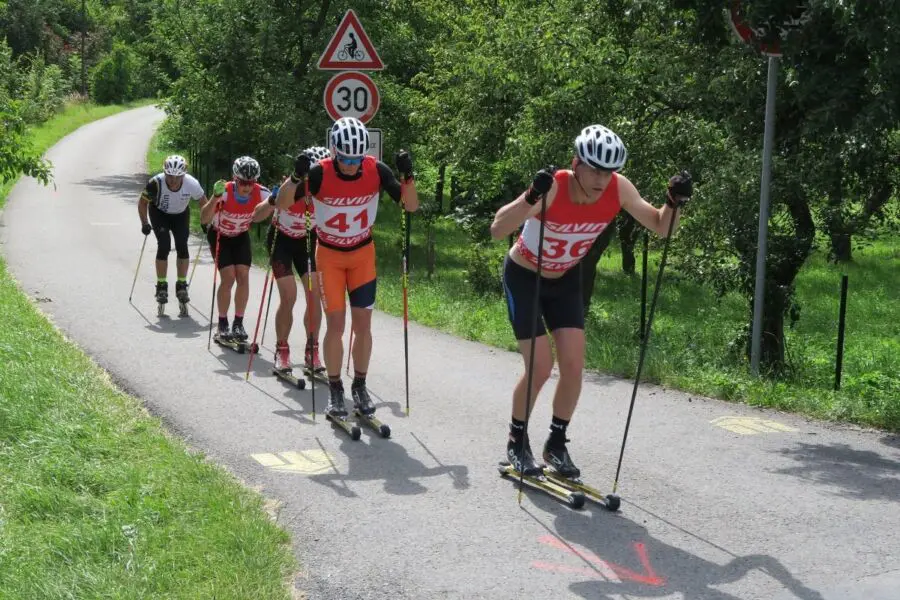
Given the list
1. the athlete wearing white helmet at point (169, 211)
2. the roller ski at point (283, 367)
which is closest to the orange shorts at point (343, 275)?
the roller ski at point (283, 367)

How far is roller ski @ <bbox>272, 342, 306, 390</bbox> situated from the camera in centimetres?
963

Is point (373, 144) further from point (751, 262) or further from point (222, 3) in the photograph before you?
point (222, 3)

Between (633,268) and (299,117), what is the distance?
8.61 metres

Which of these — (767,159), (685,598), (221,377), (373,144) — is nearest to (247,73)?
(373,144)

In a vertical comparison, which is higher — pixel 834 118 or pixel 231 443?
pixel 834 118

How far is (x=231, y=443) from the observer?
7.68 m

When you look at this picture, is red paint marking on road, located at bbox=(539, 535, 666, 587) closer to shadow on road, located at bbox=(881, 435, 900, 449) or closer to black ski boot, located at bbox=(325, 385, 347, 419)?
black ski boot, located at bbox=(325, 385, 347, 419)

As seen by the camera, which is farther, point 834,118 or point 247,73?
point 247,73

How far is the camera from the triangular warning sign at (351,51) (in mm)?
12312

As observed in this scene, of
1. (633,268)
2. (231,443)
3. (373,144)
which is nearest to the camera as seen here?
(231,443)

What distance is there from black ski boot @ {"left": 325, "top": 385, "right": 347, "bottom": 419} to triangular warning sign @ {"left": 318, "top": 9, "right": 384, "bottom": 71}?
16.9ft

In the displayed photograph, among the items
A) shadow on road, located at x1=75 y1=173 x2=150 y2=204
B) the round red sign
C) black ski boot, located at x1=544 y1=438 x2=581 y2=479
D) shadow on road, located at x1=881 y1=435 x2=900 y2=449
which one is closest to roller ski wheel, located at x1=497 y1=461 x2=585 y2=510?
black ski boot, located at x1=544 y1=438 x2=581 y2=479

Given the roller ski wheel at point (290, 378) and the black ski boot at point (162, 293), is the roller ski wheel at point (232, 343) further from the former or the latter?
the black ski boot at point (162, 293)

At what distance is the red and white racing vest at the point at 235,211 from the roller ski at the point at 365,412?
3455mm
